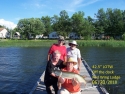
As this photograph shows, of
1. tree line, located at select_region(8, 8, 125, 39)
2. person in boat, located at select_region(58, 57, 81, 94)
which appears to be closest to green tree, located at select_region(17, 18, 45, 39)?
tree line, located at select_region(8, 8, 125, 39)

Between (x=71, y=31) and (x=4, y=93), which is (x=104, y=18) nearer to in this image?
(x=71, y=31)

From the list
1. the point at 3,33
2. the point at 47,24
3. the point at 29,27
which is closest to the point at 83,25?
the point at 29,27

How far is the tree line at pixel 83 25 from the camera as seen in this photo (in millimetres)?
88188

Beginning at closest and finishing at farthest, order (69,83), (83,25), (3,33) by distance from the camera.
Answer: (69,83)
(83,25)
(3,33)

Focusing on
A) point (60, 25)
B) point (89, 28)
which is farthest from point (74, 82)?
point (60, 25)

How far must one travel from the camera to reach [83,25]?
8769cm

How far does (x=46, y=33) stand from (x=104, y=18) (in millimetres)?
27517

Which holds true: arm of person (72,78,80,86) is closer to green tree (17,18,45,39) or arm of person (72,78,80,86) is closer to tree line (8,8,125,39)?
tree line (8,8,125,39)

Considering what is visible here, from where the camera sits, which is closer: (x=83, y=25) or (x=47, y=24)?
(x=83, y=25)

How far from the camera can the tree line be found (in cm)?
8819

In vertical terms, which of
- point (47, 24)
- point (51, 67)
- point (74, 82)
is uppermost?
point (47, 24)

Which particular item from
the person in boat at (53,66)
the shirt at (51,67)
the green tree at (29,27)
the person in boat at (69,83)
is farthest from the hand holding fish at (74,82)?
the green tree at (29,27)

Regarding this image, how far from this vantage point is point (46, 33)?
10862 centimetres

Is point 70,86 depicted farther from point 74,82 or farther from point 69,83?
point 74,82
